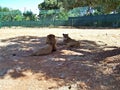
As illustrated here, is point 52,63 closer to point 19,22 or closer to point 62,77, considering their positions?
point 62,77

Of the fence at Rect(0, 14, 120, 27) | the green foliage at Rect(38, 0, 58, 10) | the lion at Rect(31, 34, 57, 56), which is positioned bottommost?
the fence at Rect(0, 14, 120, 27)

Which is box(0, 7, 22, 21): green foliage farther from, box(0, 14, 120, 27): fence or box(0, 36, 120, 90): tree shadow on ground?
A: box(0, 36, 120, 90): tree shadow on ground

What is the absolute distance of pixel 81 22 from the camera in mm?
33531

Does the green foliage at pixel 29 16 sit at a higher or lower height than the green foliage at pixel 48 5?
lower

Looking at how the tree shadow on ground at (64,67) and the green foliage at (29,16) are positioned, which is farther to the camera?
the green foliage at (29,16)

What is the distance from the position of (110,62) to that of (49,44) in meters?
3.11

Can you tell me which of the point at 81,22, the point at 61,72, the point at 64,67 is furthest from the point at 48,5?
the point at 61,72

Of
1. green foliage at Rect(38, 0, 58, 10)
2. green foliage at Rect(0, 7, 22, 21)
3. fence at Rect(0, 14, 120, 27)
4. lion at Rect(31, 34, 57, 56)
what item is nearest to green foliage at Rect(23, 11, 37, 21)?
green foliage at Rect(0, 7, 22, 21)

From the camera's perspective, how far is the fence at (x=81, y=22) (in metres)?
30.9

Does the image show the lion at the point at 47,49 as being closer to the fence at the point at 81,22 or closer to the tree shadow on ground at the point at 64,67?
the tree shadow on ground at the point at 64,67

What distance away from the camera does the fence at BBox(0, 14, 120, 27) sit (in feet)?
101

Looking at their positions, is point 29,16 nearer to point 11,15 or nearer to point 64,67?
point 11,15

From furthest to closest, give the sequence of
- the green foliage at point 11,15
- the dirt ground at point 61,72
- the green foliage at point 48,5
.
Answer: the green foliage at point 48,5 → the green foliage at point 11,15 → the dirt ground at point 61,72

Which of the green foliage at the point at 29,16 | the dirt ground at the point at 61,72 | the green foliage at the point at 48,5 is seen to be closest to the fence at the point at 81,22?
the green foliage at the point at 29,16
